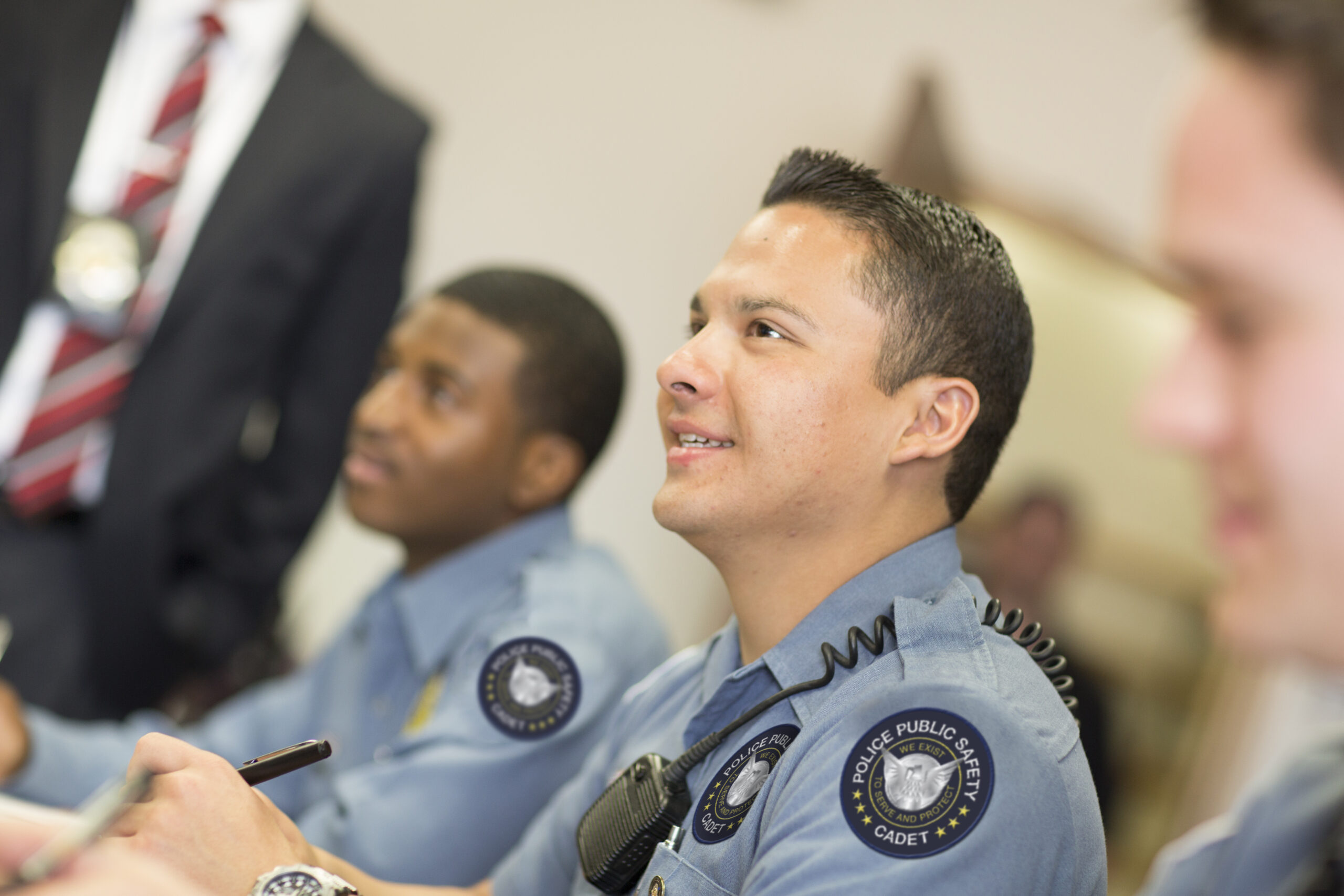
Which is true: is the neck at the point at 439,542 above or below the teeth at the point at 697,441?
below

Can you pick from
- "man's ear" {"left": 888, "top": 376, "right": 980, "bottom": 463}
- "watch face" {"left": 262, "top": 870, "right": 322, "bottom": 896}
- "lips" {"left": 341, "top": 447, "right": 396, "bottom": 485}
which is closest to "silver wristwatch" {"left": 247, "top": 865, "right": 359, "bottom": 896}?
"watch face" {"left": 262, "top": 870, "right": 322, "bottom": 896}

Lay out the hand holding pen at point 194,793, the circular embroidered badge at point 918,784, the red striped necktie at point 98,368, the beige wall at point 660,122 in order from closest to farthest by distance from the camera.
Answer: the circular embroidered badge at point 918,784, the hand holding pen at point 194,793, the red striped necktie at point 98,368, the beige wall at point 660,122

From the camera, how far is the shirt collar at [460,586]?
4.88 feet

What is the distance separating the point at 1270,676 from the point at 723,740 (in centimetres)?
310

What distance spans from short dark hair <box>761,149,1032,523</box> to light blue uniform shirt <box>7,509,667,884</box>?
0.51m

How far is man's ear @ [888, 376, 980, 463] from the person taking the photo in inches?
39.8

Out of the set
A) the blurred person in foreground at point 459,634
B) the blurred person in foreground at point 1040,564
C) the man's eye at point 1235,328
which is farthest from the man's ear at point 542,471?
the blurred person in foreground at point 1040,564

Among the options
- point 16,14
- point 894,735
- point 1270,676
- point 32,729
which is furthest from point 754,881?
point 1270,676

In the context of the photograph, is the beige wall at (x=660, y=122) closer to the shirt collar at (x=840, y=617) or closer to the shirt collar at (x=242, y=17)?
the shirt collar at (x=242, y=17)

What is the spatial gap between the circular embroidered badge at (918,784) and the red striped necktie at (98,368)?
54.6 inches

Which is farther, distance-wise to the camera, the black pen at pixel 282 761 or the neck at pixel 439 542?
the neck at pixel 439 542

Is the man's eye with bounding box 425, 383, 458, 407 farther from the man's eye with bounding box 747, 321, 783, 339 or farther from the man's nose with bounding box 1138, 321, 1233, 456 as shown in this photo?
the man's nose with bounding box 1138, 321, 1233, 456

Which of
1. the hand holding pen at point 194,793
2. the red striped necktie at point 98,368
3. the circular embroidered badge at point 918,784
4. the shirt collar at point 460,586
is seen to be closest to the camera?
the circular embroidered badge at point 918,784

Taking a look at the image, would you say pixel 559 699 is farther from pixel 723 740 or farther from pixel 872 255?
pixel 872 255
